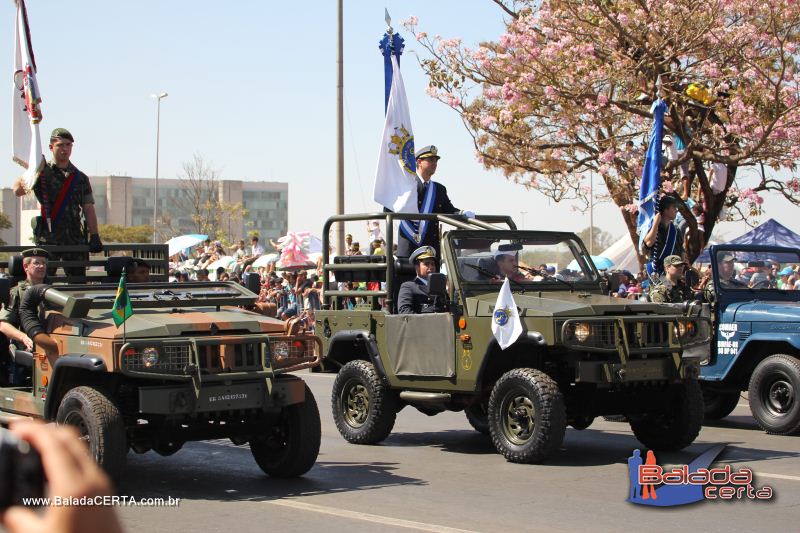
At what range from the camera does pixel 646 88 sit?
19.2 metres

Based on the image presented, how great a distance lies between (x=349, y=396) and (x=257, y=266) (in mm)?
18227

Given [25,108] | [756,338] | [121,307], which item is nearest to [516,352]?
[756,338]

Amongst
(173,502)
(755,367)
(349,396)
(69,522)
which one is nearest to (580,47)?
(755,367)

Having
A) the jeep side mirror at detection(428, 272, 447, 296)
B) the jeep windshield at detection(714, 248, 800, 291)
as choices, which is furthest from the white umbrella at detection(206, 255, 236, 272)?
the jeep side mirror at detection(428, 272, 447, 296)

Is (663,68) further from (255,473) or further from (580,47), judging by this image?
(255,473)

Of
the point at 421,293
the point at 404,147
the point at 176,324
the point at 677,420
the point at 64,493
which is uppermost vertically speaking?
the point at 404,147

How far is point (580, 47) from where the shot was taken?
1892 cm

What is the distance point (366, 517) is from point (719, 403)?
21.1ft

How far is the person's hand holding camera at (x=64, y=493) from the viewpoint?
1657 mm

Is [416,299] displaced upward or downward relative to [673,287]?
downward

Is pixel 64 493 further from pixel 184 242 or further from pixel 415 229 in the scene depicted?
pixel 184 242

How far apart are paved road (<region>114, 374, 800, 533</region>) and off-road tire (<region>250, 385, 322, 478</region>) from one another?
0.12 meters

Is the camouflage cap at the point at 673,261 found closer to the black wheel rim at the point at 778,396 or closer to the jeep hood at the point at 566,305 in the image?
the black wheel rim at the point at 778,396

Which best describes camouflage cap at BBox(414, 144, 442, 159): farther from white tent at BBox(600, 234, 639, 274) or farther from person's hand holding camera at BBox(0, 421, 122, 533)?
white tent at BBox(600, 234, 639, 274)
